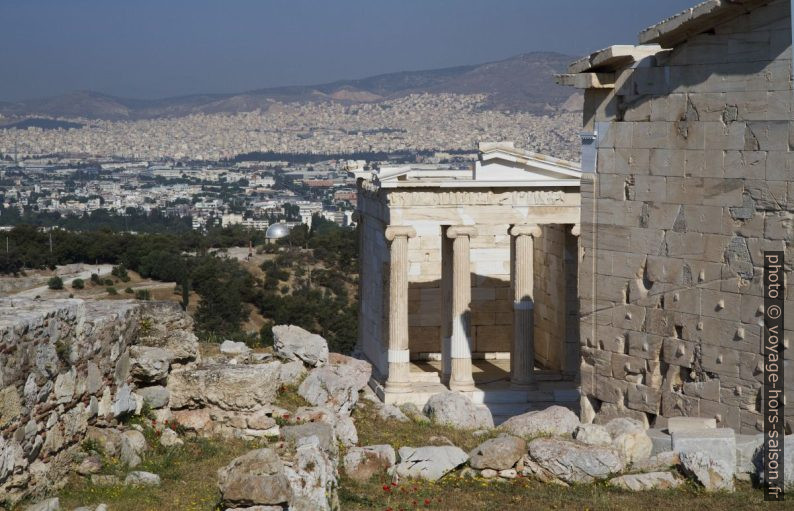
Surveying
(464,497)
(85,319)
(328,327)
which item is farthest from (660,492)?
(328,327)

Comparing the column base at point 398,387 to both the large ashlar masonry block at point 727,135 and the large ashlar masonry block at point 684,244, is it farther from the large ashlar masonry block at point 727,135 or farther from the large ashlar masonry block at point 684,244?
the large ashlar masonry block at point 727,135

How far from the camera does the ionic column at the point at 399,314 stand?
24.3 meters

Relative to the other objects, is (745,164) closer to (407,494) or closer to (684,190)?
(684,190)

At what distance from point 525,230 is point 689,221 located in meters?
9.57

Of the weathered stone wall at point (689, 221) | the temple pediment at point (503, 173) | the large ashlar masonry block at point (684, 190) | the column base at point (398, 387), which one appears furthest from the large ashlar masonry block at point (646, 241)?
the column base at point (398, 387)

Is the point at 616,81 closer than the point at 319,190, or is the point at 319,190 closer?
the point at 616,81

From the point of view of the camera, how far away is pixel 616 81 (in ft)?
51.3

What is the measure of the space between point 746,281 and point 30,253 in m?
54.4

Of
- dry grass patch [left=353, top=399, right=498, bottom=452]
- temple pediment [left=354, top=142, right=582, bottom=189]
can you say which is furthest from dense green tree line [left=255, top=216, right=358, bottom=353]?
dry grass patch [left=353, top=399, right=498, bottom=452]

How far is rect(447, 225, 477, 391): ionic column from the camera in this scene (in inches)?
951

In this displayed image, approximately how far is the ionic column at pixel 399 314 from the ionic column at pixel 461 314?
0.90 m

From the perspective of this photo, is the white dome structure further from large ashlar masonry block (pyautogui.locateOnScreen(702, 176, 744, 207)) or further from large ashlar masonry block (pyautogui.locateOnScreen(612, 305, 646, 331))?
large ashlar masonry block (pyautogui.locateOnScreen(702, 176, 744, 207))

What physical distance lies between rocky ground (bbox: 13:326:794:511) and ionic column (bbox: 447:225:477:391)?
7.74 m

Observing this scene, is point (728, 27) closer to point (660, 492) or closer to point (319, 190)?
point (660, 492)
